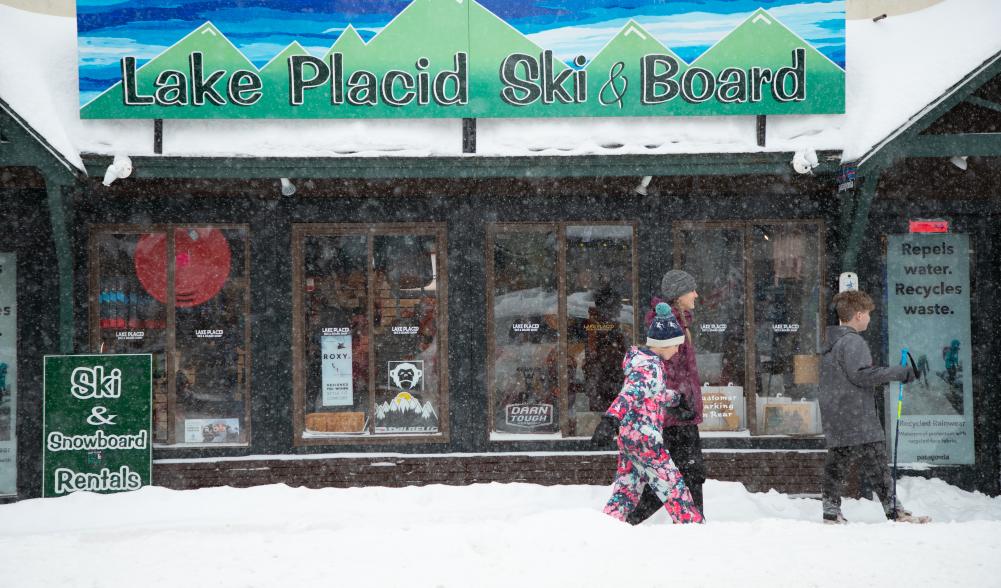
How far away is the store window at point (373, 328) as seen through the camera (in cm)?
820

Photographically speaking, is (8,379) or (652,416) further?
(8,379)

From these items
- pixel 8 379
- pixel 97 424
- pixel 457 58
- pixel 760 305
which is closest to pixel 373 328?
pixel 97 424

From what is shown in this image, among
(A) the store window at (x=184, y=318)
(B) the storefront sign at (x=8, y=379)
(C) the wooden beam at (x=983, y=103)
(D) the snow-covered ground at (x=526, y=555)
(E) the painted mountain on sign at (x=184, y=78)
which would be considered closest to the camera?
(D) the snow-covered ground at (x=526, y=555)

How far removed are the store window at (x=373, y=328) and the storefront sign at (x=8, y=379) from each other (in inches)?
115

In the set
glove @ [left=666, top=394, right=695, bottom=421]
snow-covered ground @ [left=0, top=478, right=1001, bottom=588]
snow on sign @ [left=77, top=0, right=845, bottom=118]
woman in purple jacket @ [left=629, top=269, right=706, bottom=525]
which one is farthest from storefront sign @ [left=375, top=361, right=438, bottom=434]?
glove @ [left=666, top=394, right=695, bottom=421]

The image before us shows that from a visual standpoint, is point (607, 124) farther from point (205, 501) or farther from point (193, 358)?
point (205, 501)

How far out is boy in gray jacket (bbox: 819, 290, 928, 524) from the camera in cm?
578

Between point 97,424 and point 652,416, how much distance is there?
17.5 ft

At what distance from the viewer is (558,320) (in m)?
8.27

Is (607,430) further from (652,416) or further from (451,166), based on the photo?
(451,166)

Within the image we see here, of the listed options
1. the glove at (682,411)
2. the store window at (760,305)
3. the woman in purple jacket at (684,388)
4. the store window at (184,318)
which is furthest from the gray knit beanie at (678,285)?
the store window at (184,318)

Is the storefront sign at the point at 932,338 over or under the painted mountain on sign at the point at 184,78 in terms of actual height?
under

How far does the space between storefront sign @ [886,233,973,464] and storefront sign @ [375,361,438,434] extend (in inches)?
195

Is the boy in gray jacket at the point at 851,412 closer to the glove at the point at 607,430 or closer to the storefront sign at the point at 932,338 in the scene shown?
the glove at the point at 607,430
